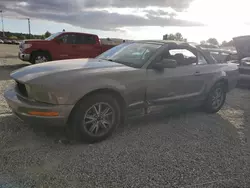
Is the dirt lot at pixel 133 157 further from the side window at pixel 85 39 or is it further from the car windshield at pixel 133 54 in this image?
the side window at pixel 85 39

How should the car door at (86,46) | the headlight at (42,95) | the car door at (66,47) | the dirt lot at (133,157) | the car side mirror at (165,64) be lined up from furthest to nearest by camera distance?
the car door at (86,46)
the car door at (66,47)
the car side mirror at (165,64)
the headlight at (42,95)
the dirt lot at (133,157)

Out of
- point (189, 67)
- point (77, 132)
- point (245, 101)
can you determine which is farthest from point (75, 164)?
point (245, 101)

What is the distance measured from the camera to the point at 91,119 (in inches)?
136

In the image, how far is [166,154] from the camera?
11.0 ft

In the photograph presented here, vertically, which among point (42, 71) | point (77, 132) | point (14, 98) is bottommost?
point (77, 132)

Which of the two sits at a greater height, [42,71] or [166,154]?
[42,71]

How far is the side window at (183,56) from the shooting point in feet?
14.6

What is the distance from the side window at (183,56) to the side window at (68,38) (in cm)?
755

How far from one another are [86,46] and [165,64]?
8.22 meters

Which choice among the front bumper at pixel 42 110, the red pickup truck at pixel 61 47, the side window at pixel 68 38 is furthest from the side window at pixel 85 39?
the front bumper at pixel 42 110

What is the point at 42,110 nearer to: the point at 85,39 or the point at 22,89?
the point at 22,89

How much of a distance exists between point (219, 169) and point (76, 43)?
9536 mm

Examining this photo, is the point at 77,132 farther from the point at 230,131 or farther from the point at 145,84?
the point at 230,131

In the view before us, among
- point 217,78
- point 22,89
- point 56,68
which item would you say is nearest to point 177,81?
point 217,78
